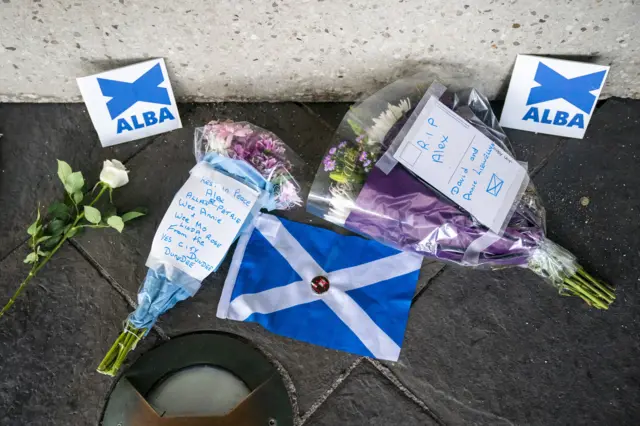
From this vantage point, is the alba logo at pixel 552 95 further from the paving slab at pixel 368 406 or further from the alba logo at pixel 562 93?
the paving slab at pixel 368 406

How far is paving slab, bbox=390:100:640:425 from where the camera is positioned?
53.4 inches

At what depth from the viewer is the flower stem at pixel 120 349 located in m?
1.32

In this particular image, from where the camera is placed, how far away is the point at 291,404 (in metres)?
1.36

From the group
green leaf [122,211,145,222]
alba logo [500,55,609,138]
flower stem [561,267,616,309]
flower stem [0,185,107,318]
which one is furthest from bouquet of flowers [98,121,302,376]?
flower stem [561,267,616,309]

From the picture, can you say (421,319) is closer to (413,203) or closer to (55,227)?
(413,203)

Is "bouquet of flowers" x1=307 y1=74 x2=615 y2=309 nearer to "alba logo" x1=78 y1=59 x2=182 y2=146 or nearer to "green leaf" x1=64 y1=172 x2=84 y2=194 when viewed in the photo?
"alba logo" x1=78 y1=59 x2=182 y2=146

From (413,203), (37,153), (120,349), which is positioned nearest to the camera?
(413,203)

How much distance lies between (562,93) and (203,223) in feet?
3.10

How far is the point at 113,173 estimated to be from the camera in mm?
1368

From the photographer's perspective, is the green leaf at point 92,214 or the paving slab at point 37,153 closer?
the green leaf at point 92,214

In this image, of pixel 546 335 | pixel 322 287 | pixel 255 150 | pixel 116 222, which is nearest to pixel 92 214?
pixel 116 222

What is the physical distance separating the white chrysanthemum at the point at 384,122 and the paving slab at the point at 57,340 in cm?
74

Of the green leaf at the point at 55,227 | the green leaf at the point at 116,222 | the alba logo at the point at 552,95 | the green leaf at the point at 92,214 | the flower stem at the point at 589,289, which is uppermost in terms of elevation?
the alba logo at the point at 552,95

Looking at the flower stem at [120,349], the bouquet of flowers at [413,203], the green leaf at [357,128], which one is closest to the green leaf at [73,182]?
the flower stem at [120,349]
